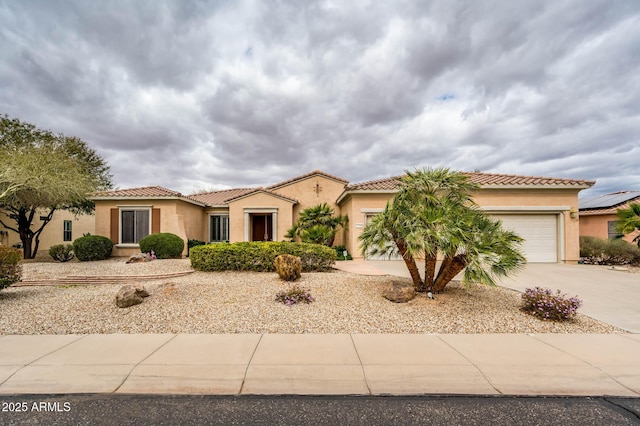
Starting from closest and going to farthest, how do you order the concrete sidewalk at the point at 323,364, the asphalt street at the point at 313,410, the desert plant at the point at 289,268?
the asphalt street at the point at 313,410
the concrete sidewalk at the point at 323,364
the desert plant at the point at 289,268

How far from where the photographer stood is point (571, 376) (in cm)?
374

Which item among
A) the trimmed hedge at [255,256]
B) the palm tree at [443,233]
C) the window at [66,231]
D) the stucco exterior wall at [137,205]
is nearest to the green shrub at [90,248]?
the stucco exterior wall at [137,205]

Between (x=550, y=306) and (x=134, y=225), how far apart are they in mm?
18306

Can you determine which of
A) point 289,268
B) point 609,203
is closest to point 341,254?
point 289,268

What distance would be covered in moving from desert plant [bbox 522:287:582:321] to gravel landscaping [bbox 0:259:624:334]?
21cm

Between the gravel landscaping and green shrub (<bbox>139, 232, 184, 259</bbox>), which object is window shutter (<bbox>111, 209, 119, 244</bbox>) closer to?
green shrub (<bbox>139, 232, 184, 259</bbox>)

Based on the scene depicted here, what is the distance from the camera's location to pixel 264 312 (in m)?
6.24

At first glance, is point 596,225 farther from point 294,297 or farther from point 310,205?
point 294,297

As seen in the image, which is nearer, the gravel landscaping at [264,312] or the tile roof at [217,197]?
the gravel landscaping at [264,312]

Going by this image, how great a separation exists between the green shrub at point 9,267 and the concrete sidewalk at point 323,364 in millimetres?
3429

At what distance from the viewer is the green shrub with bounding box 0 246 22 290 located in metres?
7.36

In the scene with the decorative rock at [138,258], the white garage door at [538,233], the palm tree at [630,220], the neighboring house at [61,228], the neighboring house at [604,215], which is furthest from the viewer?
the neighboring house at [61,228]

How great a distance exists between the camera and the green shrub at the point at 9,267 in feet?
24.1

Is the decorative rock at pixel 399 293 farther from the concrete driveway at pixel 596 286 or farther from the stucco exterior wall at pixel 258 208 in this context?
the stucco exterior wall at pixel 258 208
